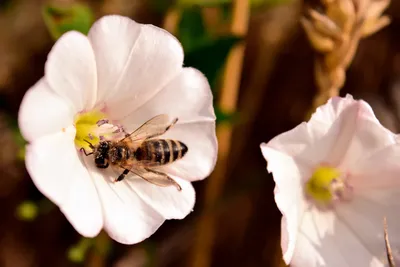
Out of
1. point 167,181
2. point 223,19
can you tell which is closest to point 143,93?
point 167,181

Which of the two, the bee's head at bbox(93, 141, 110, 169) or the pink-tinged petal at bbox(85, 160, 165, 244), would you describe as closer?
the pink-tinged petal at bbox(85, 160, 165, 244)

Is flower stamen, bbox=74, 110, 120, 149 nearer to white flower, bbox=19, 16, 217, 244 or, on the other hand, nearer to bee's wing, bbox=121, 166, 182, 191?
white flower, bbox=19, 16, 217, 244

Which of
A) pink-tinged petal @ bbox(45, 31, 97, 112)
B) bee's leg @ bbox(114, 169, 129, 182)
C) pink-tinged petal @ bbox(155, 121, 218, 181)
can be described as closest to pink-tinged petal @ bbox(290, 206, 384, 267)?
pink-tinged petal @ bbox(155, 121, 218, 181)

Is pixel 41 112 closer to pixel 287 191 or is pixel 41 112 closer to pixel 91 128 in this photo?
pixel 91 128

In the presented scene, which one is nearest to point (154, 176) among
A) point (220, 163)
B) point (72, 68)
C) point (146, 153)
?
point (146, 153)

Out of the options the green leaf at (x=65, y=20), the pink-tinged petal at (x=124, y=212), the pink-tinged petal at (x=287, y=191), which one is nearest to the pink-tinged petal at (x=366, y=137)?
the pink-tinged petal at (x=287, y=191)

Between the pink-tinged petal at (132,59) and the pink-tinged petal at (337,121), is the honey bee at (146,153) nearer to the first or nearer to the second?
the pink-tinged petal at (132,59)
